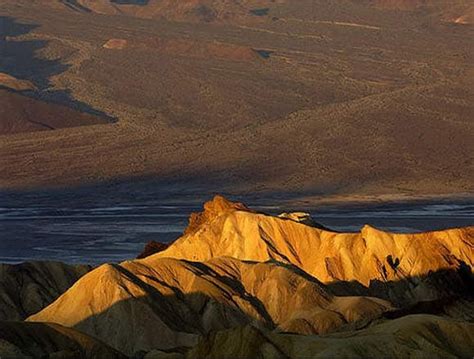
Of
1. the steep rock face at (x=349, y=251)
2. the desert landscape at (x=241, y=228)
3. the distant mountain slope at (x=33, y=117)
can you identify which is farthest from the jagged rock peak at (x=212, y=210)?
the distant mountain slope at (x=33, y=117)

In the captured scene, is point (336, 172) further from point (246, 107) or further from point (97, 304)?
point (97, 304)

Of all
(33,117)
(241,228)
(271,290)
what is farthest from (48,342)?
(33,117)

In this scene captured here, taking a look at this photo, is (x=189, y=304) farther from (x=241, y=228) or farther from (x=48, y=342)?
(x=241, y=228)

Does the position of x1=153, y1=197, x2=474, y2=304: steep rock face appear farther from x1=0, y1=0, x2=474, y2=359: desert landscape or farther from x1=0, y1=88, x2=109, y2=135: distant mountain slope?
x1=0, y1=88, x2=109, y2=135: distant mountain slope

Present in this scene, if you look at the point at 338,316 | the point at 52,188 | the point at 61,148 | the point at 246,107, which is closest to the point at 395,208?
the point at 52,188

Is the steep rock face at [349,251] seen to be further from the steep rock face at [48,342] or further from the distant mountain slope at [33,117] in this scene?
the distant mountain slope at [33,117]
